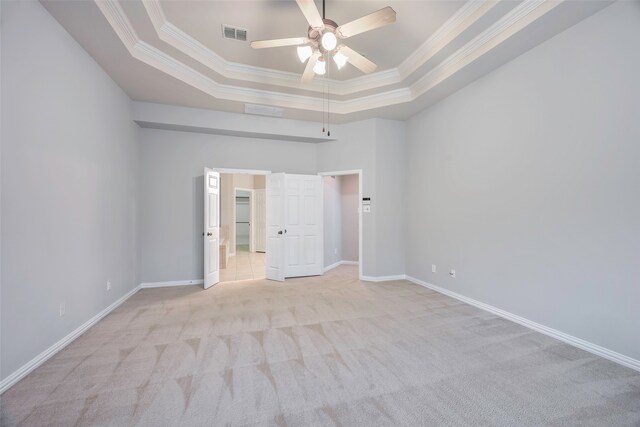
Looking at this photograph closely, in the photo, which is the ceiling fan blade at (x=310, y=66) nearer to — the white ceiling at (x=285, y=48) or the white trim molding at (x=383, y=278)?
the white ceiling at (x=285, y=48)

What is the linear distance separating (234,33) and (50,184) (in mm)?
2565

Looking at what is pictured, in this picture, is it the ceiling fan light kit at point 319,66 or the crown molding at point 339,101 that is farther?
the ceiling fan light kit at point 319,66

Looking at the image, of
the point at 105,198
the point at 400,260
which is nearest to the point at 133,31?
the point at 105,198

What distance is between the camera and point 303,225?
5.52m

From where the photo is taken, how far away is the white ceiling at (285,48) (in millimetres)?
2580

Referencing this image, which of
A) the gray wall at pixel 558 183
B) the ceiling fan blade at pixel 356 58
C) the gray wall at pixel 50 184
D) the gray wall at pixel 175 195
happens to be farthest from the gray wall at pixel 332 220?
the gray wall at pixel 50 184

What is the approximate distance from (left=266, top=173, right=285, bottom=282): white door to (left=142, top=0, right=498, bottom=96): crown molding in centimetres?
180

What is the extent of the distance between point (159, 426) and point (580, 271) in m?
3.73

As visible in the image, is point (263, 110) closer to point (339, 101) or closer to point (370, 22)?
point (339, 101)

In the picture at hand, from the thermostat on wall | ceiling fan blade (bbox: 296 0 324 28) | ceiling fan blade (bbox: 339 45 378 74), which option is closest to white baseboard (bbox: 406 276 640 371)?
the thermostat on wall

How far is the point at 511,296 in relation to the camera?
3.19 m

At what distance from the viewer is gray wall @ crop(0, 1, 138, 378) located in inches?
79.4

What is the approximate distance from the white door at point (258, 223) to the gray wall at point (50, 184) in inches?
215

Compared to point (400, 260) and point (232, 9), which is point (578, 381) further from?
point (232, 9)
